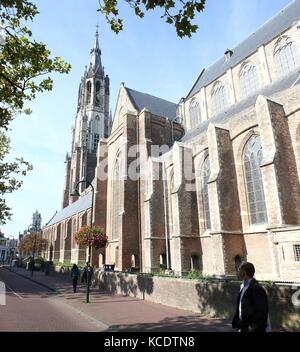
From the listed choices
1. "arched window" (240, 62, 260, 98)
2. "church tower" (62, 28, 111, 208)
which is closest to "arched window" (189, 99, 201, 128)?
"arched window" (240, 62, 260, 98)

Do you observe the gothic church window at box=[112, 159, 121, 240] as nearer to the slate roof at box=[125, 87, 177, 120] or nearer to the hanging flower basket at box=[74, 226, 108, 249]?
the slate roof at box=[125, 87, 177, 120]

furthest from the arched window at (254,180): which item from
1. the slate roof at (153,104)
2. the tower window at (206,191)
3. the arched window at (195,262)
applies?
the slate roof at (153,104)

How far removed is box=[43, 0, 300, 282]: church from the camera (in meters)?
14.4

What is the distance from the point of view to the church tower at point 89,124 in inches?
2124

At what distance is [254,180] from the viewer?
17.0m

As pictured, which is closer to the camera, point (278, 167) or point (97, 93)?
point (278, 167)

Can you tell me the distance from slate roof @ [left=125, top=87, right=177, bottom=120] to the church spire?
106ft

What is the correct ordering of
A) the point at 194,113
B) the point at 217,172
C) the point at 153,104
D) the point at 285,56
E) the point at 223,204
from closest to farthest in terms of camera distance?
the point at 223,204 → the point at 217,172 → the point at 285,56 → the point at 194,113 → the point at 153,104

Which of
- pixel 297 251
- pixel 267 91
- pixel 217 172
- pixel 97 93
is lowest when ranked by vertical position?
pixel 297 251

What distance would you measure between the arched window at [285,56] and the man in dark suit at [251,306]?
21.8m

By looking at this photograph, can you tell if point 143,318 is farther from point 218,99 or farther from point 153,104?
point 153,104

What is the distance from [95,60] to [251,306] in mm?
68176

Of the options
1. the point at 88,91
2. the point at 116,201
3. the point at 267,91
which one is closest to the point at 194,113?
the point at 267,91
